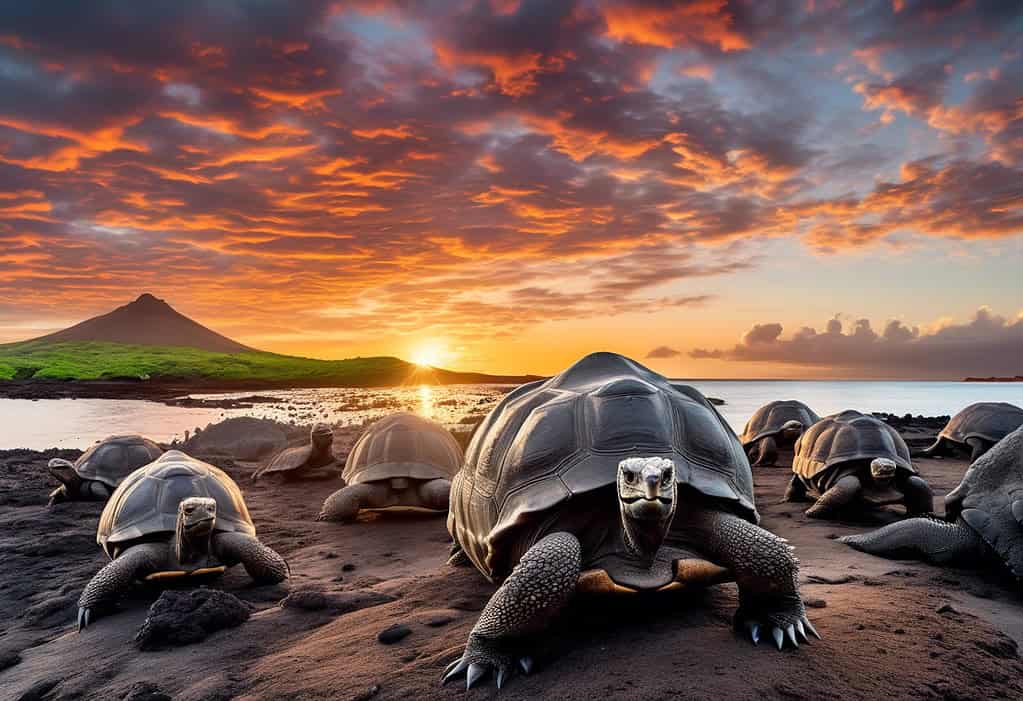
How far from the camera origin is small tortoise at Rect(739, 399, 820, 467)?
14.5 metres

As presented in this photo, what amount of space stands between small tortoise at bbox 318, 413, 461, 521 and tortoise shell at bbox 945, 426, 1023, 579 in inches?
246

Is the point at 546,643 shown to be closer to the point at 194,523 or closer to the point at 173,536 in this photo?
the point at 194,523

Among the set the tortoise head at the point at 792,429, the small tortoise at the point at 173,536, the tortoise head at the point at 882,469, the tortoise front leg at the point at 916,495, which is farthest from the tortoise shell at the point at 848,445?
the small tortoise at the point at 173,536

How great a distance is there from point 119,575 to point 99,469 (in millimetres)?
6130

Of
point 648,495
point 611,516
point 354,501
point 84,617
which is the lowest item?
point 84,617

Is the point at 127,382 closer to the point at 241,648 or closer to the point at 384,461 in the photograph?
the point at 384,461

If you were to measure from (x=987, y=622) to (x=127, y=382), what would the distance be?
5927 cm

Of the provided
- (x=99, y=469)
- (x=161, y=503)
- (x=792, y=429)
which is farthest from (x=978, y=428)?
(x=99, y=469)

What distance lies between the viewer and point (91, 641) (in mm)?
5129

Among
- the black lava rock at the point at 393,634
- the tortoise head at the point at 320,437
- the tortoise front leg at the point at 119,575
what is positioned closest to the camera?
the black lava rock at the point at 393,634

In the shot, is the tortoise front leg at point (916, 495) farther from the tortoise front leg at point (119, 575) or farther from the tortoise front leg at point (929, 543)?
the tortoise front leg at point (119, 575)

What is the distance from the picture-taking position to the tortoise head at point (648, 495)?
9.95 ft

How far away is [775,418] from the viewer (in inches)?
593

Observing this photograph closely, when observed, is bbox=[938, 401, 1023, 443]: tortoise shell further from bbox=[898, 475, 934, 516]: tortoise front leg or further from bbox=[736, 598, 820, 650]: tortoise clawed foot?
bbox=[736, 598, 820, 650]: tortoise clawed foot
